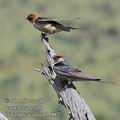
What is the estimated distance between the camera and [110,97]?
2536 centimetres

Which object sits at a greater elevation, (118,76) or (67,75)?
(118,76)

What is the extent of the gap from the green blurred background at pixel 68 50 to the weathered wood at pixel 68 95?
514 inches

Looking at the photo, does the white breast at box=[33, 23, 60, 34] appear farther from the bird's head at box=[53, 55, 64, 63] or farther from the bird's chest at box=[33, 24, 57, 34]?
the bird's head at box=[53, 55, 64, 63]

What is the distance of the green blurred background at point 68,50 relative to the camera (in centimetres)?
2519

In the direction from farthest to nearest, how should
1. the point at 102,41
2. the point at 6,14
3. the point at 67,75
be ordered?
the point at 6,14 < the point at 102,41 < the point at 67,75

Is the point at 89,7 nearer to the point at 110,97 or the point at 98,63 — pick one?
the point at 98,63

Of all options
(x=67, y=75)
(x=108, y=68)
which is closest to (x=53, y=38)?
(x=108, y=68)

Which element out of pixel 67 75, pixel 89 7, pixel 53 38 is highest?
pixel 89 7

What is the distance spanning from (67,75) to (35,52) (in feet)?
95.3

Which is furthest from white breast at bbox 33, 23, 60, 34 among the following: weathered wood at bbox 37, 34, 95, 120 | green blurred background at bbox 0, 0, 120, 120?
green blurred background at bbox 0, 0, 120, 120

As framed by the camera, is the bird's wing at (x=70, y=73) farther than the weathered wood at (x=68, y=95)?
Yes

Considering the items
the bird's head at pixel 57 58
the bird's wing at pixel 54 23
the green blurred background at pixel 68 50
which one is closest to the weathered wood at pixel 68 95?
the bird's head at pixel 57 58

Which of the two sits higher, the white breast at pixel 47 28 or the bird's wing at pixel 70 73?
the white breast at pixel 47 28

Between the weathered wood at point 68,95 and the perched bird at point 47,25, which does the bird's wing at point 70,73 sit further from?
the perched bird at point 47,25
